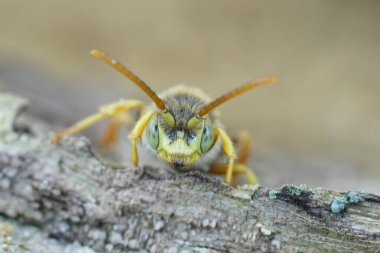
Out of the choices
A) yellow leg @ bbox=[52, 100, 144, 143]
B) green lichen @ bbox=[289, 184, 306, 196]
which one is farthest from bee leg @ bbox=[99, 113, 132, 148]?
green lichen @ bbox=[289, 184, 306, 196]

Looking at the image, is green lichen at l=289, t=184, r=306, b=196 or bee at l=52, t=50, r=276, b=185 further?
bee at l=52, t=50, r=276, b=185

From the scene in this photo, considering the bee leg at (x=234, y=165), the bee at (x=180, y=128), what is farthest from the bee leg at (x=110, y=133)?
the bee at (x=180, y=128)

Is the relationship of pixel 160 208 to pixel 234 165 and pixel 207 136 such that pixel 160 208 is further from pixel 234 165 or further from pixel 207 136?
pixel 234 165

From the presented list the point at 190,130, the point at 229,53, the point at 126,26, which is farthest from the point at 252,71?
the point at 190,130

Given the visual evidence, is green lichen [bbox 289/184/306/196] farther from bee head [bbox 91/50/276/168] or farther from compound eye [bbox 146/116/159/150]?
compound eye [bbox 146/116/159/150]

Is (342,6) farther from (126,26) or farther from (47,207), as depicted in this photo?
(47,207)

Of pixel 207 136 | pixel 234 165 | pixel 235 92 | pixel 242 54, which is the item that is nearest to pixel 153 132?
pixel 207 136

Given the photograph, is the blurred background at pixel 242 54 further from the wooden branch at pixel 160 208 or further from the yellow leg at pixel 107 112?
the wooden branch at pixel 160 208
